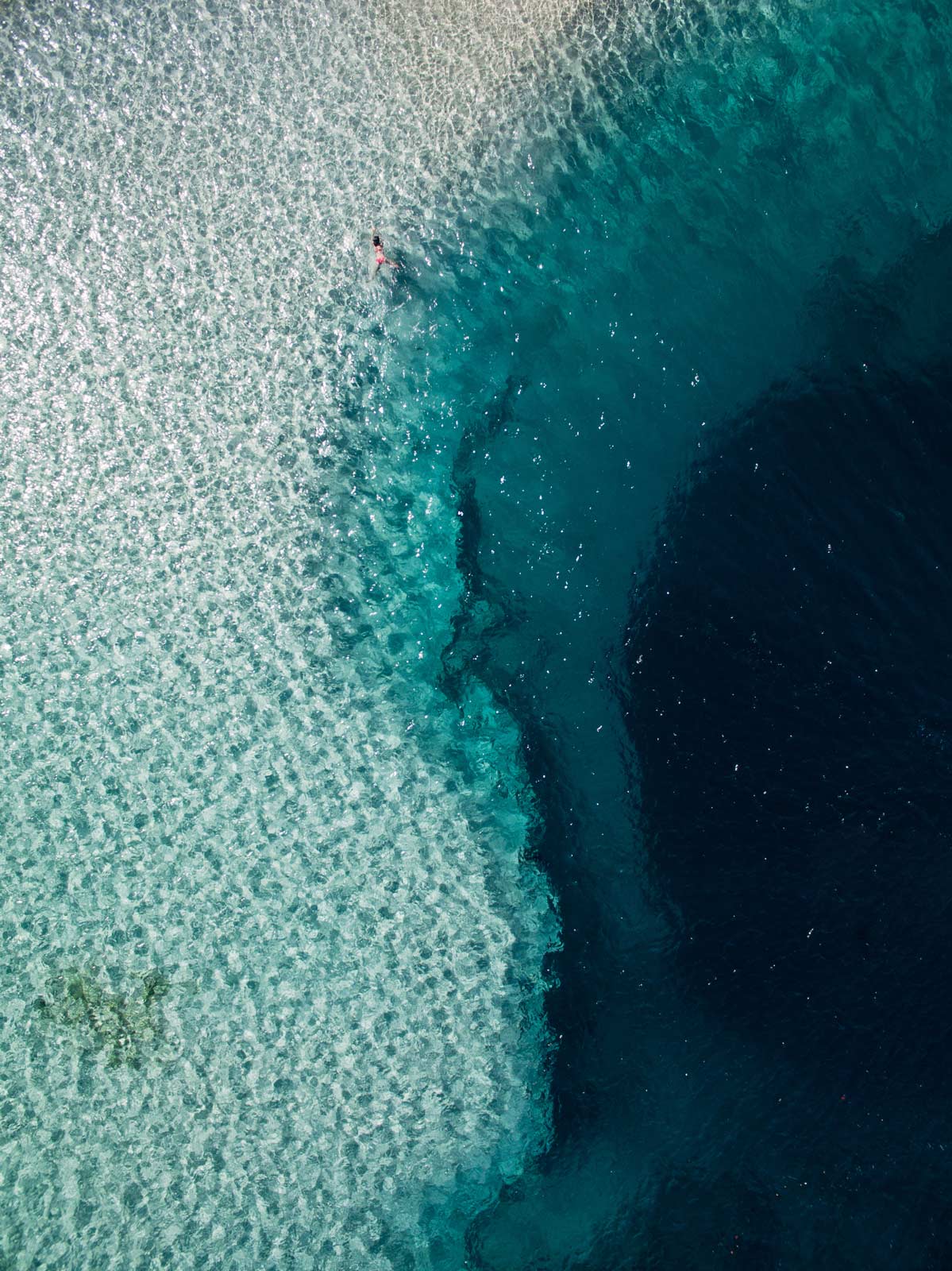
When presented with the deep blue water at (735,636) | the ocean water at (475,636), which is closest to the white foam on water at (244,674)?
the ocean water at (475,636)

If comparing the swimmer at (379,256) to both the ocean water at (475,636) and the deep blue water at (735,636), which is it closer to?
the ocean water at (475,636)

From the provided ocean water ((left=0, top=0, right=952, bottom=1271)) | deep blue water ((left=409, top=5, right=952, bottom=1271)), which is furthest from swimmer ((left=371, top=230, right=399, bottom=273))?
deep blue water ((left=409, top=5, right=952, bottom=1271))

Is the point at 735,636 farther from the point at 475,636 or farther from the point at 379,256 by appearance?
the point at 379,256

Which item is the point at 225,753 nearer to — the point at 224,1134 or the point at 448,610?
the point at 448,610

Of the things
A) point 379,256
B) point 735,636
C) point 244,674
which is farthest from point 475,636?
point 379,256

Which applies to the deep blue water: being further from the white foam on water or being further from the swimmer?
the swimmer
